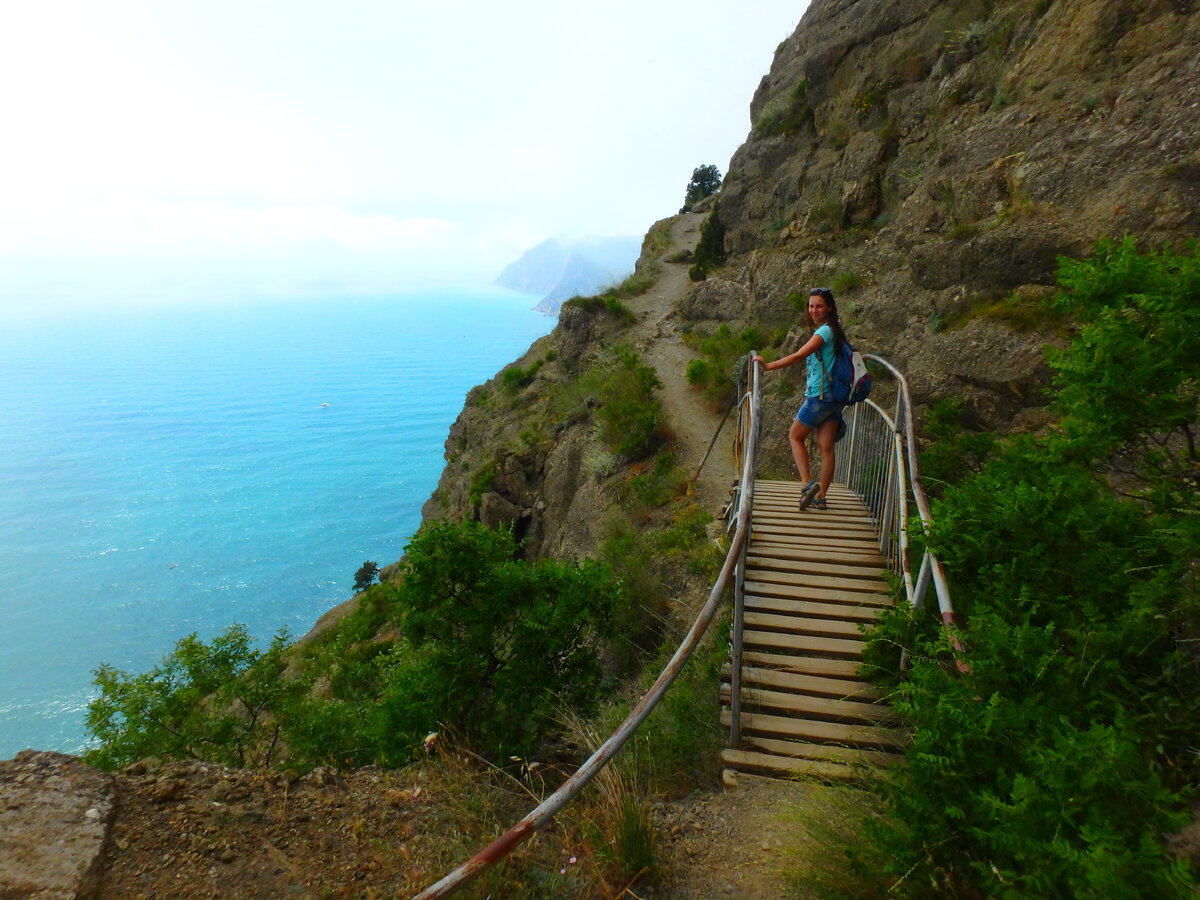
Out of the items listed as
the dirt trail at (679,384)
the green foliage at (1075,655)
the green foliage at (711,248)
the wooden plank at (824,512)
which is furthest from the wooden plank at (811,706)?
the green foliage at (711,248)

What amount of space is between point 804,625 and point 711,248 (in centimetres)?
2270

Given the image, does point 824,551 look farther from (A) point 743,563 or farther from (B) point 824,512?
(A) point 743,563

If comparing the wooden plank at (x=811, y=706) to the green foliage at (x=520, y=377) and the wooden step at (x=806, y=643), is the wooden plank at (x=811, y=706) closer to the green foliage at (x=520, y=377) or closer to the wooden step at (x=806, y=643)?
the wooden step at (x=806, y=643)

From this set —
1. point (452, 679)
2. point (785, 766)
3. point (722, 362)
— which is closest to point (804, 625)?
point (785, 766)

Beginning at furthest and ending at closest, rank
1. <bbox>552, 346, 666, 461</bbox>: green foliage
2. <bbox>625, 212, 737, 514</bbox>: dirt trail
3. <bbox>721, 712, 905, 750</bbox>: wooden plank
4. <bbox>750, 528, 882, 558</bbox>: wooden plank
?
<bbox>552, 346, 666, 461</bbox>: green foliage
<bbox>625, 212, 737, 514</bbox>: dirt trail
<bbox>750, 528, 882, 558</bbox>: wooden plank
<bbox>721, 712, 905, 750</bbox>: wooden plank

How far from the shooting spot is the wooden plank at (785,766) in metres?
3.04

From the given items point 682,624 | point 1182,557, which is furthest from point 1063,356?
point 682,624

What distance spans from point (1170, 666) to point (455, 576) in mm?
4861

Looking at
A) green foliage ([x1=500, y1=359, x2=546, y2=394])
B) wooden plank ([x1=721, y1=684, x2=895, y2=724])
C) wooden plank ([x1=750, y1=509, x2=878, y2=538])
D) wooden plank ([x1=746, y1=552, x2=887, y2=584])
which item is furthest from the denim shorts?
green foliage ([x1=500, y1=359, x2=546, y2=394])

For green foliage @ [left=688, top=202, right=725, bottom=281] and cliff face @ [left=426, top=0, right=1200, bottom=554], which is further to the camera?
green foliage @ [left=688, top=202, right=725, bottom=281]

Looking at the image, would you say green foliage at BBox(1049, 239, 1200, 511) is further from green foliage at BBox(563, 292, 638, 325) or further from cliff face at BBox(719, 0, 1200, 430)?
green foliage at BBox(563, 292, 638, 325)

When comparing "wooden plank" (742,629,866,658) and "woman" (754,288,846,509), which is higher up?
"woman" (754,288,846,509)

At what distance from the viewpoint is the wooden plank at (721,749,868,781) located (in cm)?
304

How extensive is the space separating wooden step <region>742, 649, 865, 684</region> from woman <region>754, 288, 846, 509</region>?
2262mm
